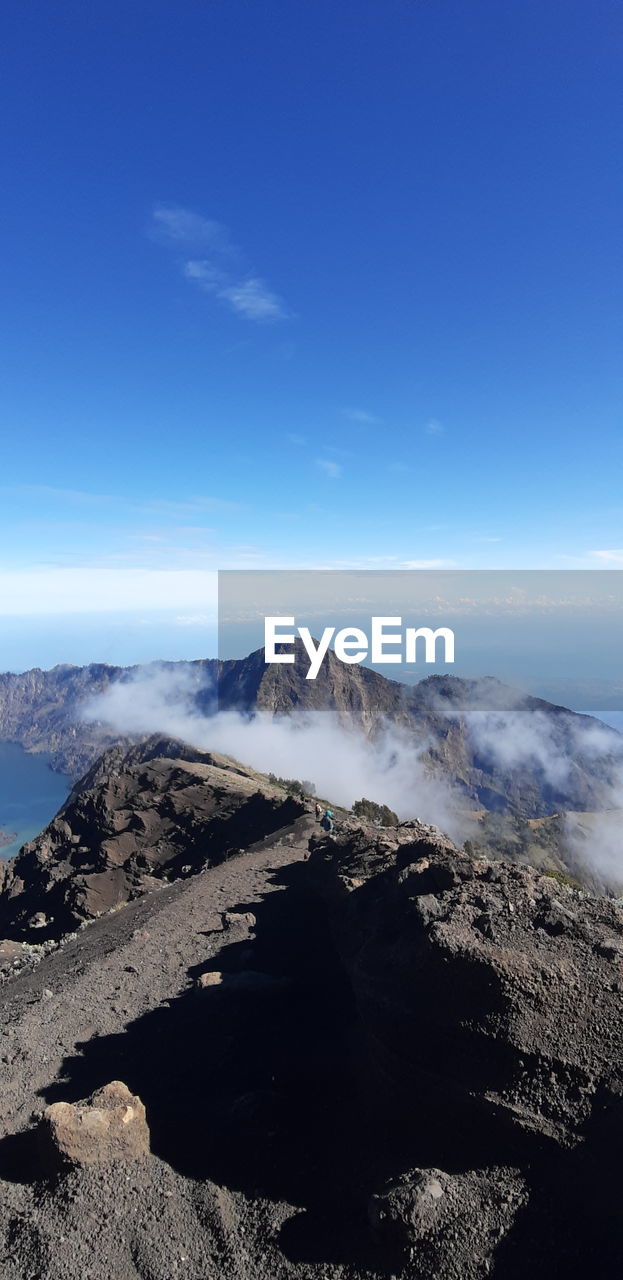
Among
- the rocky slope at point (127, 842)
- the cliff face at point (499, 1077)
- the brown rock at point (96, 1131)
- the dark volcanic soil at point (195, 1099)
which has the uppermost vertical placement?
the cliff face at point (499, 1077)

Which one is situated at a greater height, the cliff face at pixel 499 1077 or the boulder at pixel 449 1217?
the cliff face at pixel 499 1077

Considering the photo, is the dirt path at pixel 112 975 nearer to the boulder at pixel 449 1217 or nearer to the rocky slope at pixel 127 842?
the rocky slope at pixel 127 842

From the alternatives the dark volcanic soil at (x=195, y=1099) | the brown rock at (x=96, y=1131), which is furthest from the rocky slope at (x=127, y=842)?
the brown rock at (x=96, y=1131)

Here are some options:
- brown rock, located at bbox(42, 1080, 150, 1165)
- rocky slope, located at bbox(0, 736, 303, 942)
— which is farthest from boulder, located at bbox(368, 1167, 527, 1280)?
rocky slope, located at bbox(0, 736, 303, 942)

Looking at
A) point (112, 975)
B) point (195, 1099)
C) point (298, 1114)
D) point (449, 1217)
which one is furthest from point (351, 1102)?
point (112, 975)

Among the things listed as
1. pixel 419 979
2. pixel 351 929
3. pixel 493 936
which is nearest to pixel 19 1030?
pixel 351 929

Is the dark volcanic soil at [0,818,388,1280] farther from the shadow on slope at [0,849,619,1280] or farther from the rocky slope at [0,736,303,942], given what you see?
the rocky slope at [0,736,303,942]

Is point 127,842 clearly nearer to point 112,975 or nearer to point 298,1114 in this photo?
point 112,975
